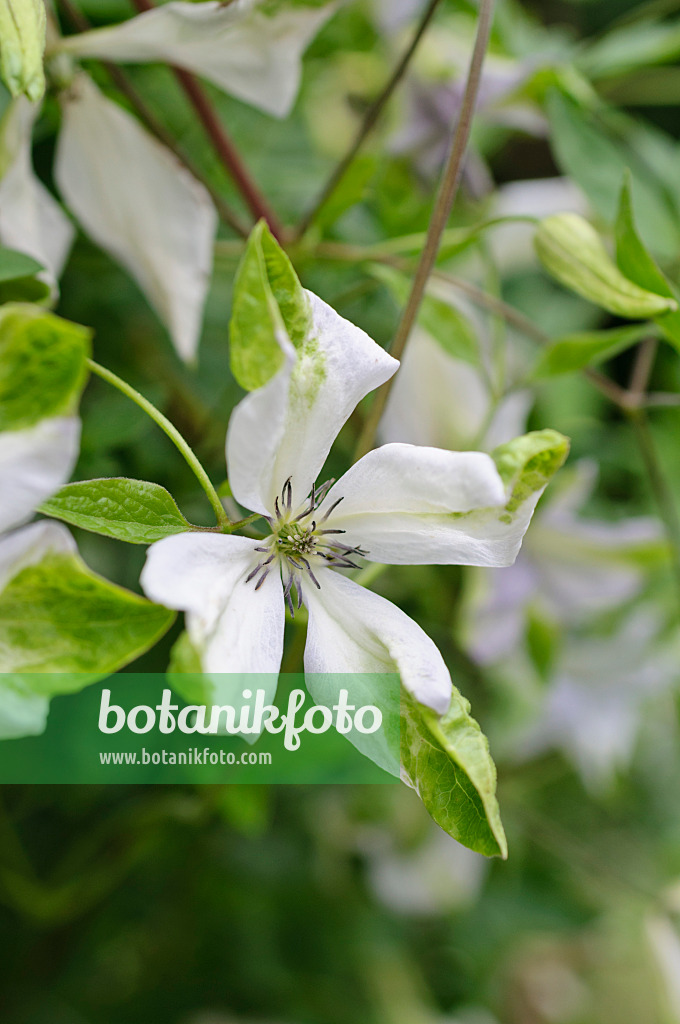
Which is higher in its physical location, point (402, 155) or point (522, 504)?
point (402, 155)

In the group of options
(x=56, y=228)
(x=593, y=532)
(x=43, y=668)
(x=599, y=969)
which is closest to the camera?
(x=43, y=668)

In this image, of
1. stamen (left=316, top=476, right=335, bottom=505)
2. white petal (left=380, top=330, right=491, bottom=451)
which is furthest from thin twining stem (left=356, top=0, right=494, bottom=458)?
white petal (left=380, top=330, right=491, bottom=451)

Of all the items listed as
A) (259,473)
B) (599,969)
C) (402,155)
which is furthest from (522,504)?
(599,969)

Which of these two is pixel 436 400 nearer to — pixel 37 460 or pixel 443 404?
pixel 443 404

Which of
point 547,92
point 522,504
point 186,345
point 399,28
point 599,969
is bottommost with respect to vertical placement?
point 599,969

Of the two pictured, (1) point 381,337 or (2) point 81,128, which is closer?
(2) point 81,128

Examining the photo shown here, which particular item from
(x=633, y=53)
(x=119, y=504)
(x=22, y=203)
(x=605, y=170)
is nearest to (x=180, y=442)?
(x=119, y=504)

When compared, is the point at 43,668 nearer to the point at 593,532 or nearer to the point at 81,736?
the point at 81,736
